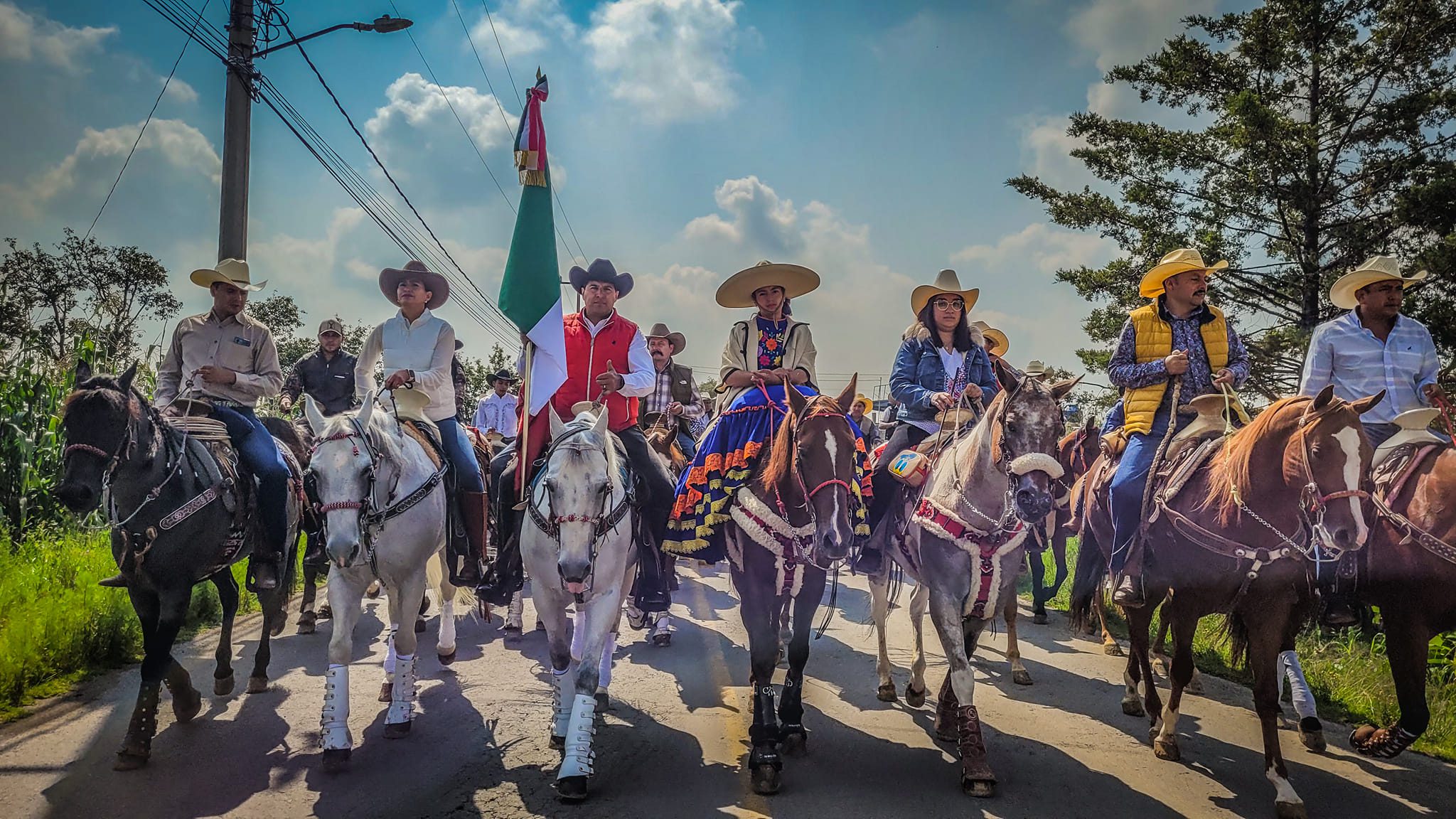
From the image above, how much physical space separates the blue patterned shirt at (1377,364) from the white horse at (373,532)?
628 cm

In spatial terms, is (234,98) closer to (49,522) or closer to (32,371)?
(32,371)

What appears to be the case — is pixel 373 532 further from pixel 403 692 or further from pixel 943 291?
pixel 943 291

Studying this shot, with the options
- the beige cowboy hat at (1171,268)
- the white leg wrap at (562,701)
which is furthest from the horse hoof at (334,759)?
the beige cowboy hat at (1171,268)

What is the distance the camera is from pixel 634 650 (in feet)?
25.1

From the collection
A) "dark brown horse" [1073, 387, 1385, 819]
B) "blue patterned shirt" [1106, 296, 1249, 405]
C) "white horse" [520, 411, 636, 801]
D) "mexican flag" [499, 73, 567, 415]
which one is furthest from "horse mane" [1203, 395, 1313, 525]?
"mexican flag" [499, 73, 567, 415]

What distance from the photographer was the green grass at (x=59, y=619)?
5.55 metres

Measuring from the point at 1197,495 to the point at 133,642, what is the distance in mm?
8192

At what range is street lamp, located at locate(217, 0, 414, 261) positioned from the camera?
8.55 metres

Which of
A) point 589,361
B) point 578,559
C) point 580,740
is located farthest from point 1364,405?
point 589,361

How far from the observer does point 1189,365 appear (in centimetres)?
547

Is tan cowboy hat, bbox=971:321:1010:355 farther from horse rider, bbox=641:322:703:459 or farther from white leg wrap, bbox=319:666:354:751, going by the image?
white leg wrap, bbox=319:666:354:751

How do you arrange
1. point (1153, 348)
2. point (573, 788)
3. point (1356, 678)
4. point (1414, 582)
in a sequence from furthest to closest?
point (1356, 678), point (1153, 348), point (1414, 582), point (573, 788)

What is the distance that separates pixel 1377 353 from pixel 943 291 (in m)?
2.99

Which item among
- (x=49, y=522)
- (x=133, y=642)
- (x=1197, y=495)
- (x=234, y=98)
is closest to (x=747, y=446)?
(x=1197, y=495)
